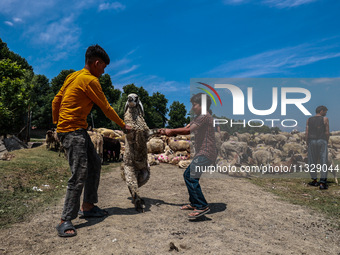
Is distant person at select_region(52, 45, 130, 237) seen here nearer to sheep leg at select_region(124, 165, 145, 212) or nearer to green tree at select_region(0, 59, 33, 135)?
sheep leg at select_region(124, 165, 145, 212)

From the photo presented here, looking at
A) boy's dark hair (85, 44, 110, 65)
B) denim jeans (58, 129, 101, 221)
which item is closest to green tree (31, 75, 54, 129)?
boy's dark hair (85, 44, 110, 65)

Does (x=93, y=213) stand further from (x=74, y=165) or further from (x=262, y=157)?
(x=262, y=157)

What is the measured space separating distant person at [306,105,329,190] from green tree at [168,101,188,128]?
44277 mm

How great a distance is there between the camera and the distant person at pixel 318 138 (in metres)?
7.69

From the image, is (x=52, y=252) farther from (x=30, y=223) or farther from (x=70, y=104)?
(x=70, y=104)

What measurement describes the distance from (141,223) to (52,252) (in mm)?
1335

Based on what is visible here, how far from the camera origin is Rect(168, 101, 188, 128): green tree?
173 ft

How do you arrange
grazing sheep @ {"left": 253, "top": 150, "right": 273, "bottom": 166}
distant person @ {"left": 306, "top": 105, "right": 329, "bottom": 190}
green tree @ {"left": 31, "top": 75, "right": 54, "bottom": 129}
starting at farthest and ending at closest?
1. green tree @ {"left": 31, "top": 75, "right": 54, "bottom": 129}
2. grazing sheep @ {"left": 253, "top": 150, "right": 273, "bottom": 166}
3. distant person @ {"left": 306, "top": 105, "right": 329, "bottom": 190}

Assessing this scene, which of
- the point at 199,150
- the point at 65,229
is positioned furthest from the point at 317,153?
the point at 65,229

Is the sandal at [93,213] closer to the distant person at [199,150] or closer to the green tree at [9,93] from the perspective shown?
the distant person at [199,150]

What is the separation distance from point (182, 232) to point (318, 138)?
628 centimetres

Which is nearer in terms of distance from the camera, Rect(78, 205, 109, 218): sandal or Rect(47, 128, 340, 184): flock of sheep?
Rect(78, 205, 109, 218): sandal

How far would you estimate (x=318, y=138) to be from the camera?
7.80 m

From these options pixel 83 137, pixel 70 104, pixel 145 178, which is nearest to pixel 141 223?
pixel 145 178
